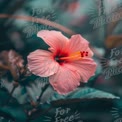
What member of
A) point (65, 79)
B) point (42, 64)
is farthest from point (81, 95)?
point (42, 64)

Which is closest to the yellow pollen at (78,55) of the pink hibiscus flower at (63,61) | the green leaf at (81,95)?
the pink hibiscus flower at (63,61)

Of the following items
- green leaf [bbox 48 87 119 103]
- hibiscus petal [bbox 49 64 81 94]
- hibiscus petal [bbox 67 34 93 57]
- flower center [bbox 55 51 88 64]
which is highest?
hibiscus petal [bbox 67 34 93 57]

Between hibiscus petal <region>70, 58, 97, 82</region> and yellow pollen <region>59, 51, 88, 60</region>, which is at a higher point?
yellow pollen <region>59, 51, 88, 60</region>

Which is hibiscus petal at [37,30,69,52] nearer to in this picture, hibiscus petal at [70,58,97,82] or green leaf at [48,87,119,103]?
hibiscus petal at [70,58,97,82]

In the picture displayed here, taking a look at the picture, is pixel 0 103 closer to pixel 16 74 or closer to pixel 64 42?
pixel 16 74

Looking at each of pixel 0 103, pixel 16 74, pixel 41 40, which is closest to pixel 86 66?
pixel 41 40

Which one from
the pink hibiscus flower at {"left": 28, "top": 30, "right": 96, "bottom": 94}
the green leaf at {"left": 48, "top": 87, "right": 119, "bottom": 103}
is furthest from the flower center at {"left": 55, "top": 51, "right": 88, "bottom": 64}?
the green leaf at {"left": 48, "top": 87, "right": 119, "bottom": 103}
